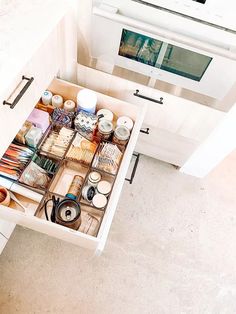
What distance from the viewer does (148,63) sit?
0.83 m

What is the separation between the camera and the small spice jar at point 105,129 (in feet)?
3.07

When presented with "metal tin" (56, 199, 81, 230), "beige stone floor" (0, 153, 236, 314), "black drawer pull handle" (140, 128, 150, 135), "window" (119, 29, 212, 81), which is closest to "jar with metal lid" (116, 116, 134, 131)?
"black drawer pull handle" (140, 128, 150, 135)

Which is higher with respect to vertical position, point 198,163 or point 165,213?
point 198,163

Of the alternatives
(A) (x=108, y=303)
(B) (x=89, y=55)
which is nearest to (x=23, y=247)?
(A) (x=108, y=303)

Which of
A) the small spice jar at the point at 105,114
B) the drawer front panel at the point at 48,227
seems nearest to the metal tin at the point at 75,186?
the drawer front panel at the point at 48,227

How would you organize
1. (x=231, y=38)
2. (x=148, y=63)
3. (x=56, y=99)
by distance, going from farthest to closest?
1. (x=56, y=99)
2. (x=148, y=63)
3. (x=231, y=38)

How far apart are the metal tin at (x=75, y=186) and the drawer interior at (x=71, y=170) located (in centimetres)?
1

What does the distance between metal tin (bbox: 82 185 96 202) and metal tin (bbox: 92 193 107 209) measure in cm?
2

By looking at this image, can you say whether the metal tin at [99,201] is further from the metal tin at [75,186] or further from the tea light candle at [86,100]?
the tea light candle at [86,100]

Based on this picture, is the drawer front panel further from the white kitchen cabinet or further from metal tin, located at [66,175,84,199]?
the white kitchen cabinet

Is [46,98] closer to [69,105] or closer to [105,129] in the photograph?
[69,105]

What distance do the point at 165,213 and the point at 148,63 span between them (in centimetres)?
76

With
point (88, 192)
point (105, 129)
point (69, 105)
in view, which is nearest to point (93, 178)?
point (88, 192)

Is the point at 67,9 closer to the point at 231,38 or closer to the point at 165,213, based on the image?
the point at 231,38
